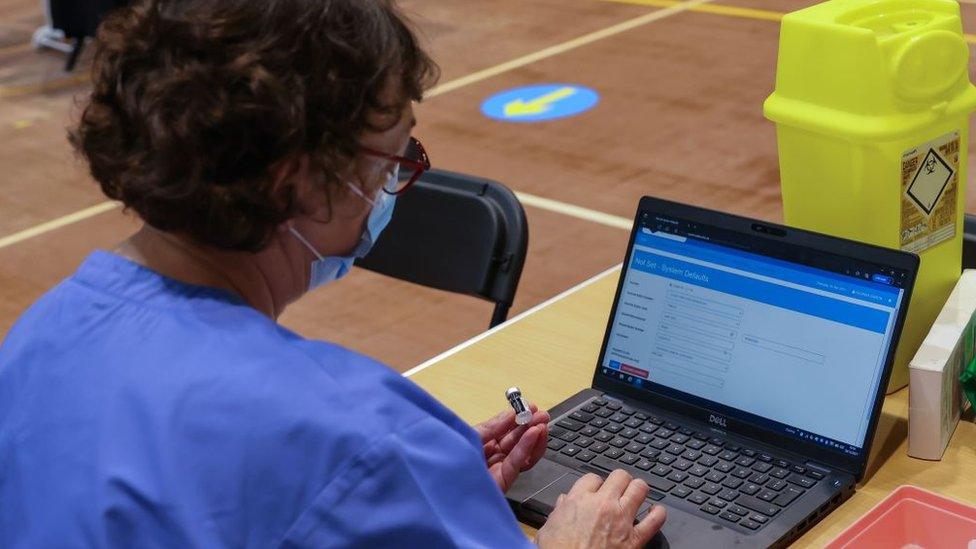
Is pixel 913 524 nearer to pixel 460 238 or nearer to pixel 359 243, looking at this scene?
pixel 359 243

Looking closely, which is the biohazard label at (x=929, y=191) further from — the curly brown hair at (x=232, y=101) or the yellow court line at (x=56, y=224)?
the yellow court line at (x=56, y=224)

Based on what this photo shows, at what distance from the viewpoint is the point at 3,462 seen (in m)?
1.32

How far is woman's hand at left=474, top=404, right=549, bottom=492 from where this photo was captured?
1.74 metres

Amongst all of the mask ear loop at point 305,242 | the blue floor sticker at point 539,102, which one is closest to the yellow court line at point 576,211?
the blue floor sticker at point 539,102

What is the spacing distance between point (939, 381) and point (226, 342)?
0.98m

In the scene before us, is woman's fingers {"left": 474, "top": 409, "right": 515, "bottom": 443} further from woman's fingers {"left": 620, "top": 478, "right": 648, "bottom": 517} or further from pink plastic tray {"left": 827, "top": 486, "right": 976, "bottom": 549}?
pink plastic tray {"left": 827, "top": 486, "right": 976, "bottom": 549}

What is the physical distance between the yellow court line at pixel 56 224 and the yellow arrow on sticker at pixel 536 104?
6.05 ft

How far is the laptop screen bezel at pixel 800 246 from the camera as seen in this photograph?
167cm

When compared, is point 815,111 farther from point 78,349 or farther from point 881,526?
point 78,349

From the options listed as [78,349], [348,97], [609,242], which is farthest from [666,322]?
[609,242]

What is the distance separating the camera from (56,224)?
5113mm

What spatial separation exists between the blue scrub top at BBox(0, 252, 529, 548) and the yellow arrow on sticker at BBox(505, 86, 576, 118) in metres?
4.75

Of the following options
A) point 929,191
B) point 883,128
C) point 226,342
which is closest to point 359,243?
point 226,342

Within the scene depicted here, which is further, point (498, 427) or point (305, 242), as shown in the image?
point (498, 427)
